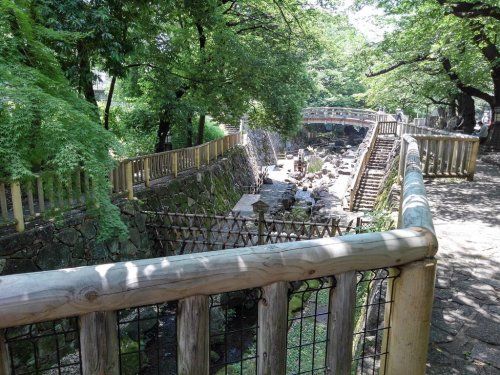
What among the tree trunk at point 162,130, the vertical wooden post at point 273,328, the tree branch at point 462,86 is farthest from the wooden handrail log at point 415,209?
the tree branch at point 462,86

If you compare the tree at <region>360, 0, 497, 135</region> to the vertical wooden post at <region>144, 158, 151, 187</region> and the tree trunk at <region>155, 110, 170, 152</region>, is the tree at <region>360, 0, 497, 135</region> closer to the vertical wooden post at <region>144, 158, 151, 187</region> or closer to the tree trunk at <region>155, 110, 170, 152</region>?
the tree trunk at <region>155, 110, 170, 152</region>

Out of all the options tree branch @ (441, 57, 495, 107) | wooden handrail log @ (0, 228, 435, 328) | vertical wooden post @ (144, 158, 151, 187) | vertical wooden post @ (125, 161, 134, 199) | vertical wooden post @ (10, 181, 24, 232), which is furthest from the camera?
tree branch @ (441, 57, 495, 107)

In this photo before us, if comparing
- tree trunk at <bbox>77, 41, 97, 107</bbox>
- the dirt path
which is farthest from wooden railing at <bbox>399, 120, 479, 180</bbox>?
tree trunk at <bbox>77, 41, 97, 107</bbox>

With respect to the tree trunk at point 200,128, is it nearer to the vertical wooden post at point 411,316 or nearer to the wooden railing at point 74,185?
the wooden railing at point 74,185

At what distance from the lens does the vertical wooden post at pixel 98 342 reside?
1.34m

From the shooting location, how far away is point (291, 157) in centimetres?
3450

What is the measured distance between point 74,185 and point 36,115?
2.89 metres

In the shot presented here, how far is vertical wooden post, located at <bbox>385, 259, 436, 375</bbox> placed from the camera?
179cm

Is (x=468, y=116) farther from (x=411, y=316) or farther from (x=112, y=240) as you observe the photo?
(x=411, y=316)

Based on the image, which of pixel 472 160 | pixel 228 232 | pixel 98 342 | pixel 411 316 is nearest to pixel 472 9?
pixel 472 160

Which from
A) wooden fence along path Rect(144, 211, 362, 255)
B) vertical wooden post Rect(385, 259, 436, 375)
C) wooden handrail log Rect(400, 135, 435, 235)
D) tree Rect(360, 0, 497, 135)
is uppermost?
tree Rect(360, 0, 497, 135)

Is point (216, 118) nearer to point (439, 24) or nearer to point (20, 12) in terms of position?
point (439, 24)

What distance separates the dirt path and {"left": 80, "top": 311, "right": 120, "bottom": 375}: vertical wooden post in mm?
2281

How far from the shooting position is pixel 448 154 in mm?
8445
